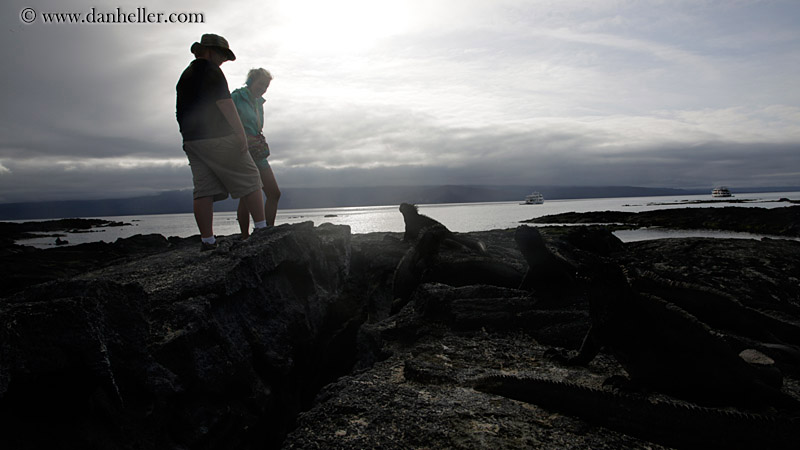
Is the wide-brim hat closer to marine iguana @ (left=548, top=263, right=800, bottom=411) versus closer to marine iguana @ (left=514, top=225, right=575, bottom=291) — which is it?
marine iguana @ (left=514, top=225, right=575, bottom=291)

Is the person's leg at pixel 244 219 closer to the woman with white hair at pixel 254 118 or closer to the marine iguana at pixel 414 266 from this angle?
the woman with white hair at pixel 254 118

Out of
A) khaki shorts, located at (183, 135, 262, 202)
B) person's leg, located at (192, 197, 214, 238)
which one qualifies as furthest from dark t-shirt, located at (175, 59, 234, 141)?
person's leg, located at (192, 197, 214, 238)

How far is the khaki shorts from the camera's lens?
612 cm

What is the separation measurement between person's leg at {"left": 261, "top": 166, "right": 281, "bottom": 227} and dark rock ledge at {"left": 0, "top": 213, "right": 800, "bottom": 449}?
1207mm

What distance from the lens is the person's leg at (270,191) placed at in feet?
25.3

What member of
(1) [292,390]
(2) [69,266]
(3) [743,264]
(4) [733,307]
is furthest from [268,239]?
(2) [69,266]

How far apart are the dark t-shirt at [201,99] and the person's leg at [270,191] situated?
1658mm

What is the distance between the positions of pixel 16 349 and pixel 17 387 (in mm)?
252

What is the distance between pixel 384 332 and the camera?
5578mm

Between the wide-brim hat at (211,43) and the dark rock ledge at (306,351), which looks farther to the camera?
the wide-brim hat at (211,43)

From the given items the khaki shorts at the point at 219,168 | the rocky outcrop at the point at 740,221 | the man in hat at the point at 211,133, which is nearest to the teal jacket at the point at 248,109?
the man in hat at the point at 211,133

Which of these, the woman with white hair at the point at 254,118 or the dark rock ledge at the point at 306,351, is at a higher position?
the woman with white hair at the point at 254,118

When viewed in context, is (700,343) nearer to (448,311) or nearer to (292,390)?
(448,311)

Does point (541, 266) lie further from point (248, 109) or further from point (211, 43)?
point (211, 43)
